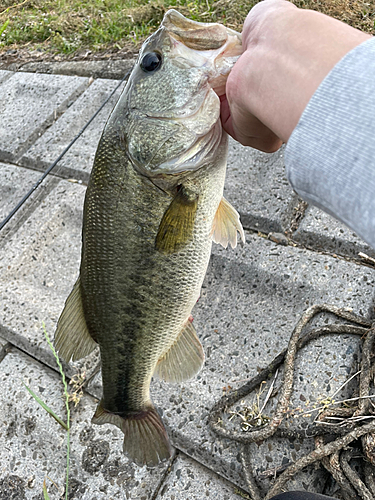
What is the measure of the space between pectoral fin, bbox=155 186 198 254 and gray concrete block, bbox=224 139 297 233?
1040 mm

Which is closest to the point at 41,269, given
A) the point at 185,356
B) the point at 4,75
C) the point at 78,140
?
the point at 78,140

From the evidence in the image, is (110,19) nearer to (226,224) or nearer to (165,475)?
(226,224)

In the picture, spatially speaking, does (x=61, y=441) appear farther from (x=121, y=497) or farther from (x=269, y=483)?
(x=269, y=483)

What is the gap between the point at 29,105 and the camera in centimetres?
390

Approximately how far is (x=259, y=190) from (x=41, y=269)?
1.52 meters

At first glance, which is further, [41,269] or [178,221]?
[41,269]

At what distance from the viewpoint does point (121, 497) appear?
1.91 meters

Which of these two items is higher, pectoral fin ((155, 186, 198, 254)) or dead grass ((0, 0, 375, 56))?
pectoral fin ((155, 186, 198, 254))

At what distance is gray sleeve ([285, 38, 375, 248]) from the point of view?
2.88ft

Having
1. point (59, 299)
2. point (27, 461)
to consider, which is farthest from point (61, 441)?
point (59, 299)

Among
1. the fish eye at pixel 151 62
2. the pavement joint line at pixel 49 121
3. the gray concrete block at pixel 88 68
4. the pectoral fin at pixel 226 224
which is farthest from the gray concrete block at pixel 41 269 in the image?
the fish eye at pixel 151 62

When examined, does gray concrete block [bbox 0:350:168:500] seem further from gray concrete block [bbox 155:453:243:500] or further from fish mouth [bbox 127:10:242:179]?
fish mouth [bbox 127:10:242:179]

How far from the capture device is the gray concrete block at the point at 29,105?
3613mm

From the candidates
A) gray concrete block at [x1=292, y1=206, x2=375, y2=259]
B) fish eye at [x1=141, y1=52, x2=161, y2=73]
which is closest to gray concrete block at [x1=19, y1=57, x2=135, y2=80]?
gray concrete block at [x1=292, y1=206, x2=375, y2=259]
